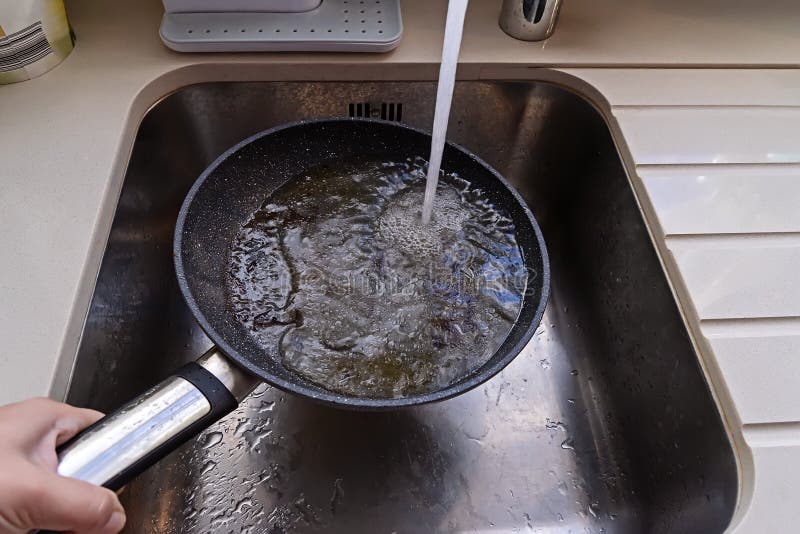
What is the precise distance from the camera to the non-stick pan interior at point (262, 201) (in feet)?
1.87

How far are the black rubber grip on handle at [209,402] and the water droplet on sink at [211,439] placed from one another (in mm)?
248

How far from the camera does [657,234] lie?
2.28ft

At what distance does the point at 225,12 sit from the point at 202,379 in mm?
598

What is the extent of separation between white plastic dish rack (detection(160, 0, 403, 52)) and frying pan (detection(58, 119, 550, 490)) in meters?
0.14

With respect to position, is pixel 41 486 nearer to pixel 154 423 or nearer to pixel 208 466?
pixel 154 423

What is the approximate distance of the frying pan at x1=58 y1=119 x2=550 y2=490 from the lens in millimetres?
454

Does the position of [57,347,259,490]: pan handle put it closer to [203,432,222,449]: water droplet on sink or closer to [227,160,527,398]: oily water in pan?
[227,160,527,398]: oily water in pan

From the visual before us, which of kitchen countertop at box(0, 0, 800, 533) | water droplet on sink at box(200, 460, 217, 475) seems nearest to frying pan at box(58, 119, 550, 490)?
kitchen countertop at box(0, 0, 800, 533)

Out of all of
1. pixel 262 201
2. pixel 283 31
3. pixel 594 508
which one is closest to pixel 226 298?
pixel 262 201

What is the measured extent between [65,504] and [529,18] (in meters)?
0.86

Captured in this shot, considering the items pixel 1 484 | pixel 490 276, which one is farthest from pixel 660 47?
pixel 1 484

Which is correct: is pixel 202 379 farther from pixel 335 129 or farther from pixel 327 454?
pixel 335 129

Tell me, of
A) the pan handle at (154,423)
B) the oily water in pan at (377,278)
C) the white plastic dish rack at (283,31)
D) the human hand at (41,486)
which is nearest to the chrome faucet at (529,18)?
the white plastic dish rack at (283,31)

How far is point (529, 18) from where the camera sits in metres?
0.88
